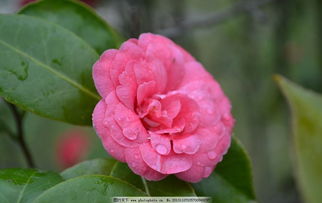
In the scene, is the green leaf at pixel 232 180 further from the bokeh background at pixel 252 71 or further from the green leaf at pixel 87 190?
the bokeh background at pixel 252 71

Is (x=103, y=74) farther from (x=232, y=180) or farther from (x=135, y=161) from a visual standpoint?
(x=232, y=180)

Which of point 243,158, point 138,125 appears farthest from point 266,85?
point 138,125

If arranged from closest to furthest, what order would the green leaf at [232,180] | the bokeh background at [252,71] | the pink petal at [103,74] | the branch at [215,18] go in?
1. the pink petal at [103,74]
2. the green leaf at [232,180]
3. the branch at [215,18]
4. the bokeh background at [252,71]

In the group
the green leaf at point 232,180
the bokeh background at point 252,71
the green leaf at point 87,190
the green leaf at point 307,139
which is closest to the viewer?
the green leaf at point 87,190

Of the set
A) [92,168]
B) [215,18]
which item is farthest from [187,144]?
[215,18]

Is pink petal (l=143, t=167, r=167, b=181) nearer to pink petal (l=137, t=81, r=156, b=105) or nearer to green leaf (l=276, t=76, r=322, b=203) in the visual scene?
pink petal (l=137, t=81, r=156, b=105)

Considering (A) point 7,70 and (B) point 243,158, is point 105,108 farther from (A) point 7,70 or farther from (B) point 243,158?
(B) point 243,158

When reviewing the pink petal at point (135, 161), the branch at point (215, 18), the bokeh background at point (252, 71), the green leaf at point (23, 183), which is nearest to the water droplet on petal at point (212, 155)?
the pink petal at point (135, 161)
